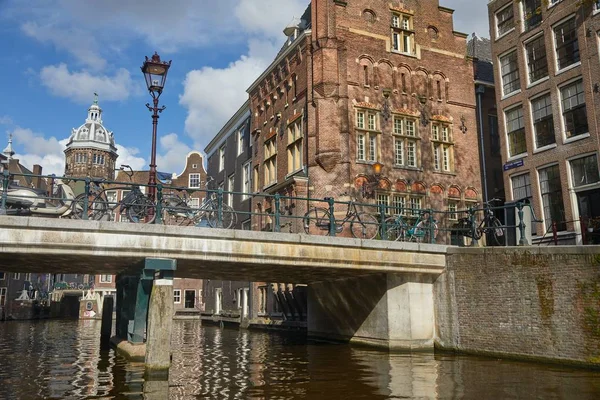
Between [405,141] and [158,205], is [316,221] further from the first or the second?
[405,141]

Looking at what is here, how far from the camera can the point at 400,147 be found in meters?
26.5

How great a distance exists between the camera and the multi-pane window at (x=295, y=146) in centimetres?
2686

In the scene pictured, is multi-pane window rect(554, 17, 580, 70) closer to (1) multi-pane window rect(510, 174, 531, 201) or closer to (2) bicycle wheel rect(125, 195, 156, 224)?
(1) multi-pane window rect(510, 174, 531, 201)

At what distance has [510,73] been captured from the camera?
25.1 metres

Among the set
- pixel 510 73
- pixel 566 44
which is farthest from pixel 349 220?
pixel 510 73

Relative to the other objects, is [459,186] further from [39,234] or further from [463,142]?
[39,234]

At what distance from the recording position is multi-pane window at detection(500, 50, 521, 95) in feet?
81.3

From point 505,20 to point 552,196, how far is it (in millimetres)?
8849

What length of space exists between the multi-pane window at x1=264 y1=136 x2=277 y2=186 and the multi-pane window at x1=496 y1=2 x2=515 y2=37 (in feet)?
41.2

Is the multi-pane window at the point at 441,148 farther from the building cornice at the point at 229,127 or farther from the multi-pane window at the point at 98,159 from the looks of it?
the multi-pane window at the point at 98,159

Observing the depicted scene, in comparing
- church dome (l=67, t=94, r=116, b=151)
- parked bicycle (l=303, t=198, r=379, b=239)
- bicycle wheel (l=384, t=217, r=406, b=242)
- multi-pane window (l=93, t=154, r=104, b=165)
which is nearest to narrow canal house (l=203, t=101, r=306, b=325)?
parked bicycle (l=303, t=198, r=379, b=239)

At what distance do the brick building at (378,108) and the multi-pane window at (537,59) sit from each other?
472 cm

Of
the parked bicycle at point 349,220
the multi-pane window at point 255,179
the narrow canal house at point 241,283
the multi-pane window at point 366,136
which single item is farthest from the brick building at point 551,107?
the multi-pane window at point 255,179

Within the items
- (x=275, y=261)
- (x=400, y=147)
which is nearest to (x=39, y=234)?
(x=275, y=261)
